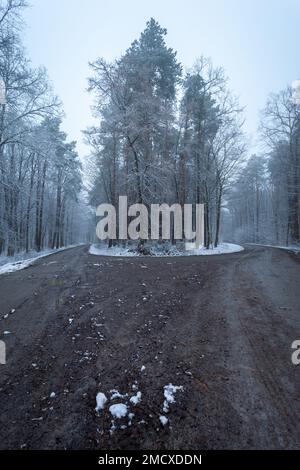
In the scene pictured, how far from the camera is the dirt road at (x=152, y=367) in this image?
2287 millimetres

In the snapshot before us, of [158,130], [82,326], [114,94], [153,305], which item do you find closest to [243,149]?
[158,130]

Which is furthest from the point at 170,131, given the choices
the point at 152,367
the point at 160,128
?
the point at 152,367

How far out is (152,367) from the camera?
131 inches

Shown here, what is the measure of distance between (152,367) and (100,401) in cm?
88

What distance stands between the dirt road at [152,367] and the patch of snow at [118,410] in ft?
0.19

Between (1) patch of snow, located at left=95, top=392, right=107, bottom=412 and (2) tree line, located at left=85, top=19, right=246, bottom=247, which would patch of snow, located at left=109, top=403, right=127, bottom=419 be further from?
(2) tree line, located at left=85, top=19, right=246, bottom=247

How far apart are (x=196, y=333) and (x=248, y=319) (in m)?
1.28

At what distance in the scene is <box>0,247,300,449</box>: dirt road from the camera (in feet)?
7.50

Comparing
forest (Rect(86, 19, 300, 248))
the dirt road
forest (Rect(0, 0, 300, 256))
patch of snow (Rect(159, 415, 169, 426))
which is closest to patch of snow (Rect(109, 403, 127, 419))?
the dirt road

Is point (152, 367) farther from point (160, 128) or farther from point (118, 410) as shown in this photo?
point (160, 128)
